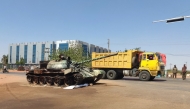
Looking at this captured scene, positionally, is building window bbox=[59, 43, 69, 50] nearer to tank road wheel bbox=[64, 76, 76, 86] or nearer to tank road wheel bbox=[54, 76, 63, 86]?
tank road wheel bbox=[54, 76, 63, 86]

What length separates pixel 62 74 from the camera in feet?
54.5

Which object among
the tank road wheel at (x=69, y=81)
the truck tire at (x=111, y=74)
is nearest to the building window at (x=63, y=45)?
the truck tire at (x=111, y=74)

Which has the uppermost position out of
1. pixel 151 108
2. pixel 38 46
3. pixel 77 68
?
pixel 38 46

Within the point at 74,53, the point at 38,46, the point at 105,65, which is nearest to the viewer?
the point at 105,65

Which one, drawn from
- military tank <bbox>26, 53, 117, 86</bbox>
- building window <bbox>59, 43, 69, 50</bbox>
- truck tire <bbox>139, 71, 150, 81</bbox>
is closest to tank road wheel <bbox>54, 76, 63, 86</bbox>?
military tank <bbox>26, 53, 117, 86</bbox>

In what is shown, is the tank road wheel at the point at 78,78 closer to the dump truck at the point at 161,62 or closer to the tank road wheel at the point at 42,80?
the tank road wheel at the point at 42,80

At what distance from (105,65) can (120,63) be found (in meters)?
1.79

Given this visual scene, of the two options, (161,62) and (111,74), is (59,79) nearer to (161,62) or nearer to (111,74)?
(111,74)

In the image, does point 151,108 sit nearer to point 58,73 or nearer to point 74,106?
point 74,106

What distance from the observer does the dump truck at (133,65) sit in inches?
890

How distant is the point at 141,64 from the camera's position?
23078 mm

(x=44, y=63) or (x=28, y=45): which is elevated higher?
(x=28, y=45)

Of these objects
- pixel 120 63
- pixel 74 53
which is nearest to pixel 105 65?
pixel 120 63

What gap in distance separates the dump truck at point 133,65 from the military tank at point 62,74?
5.93 m
